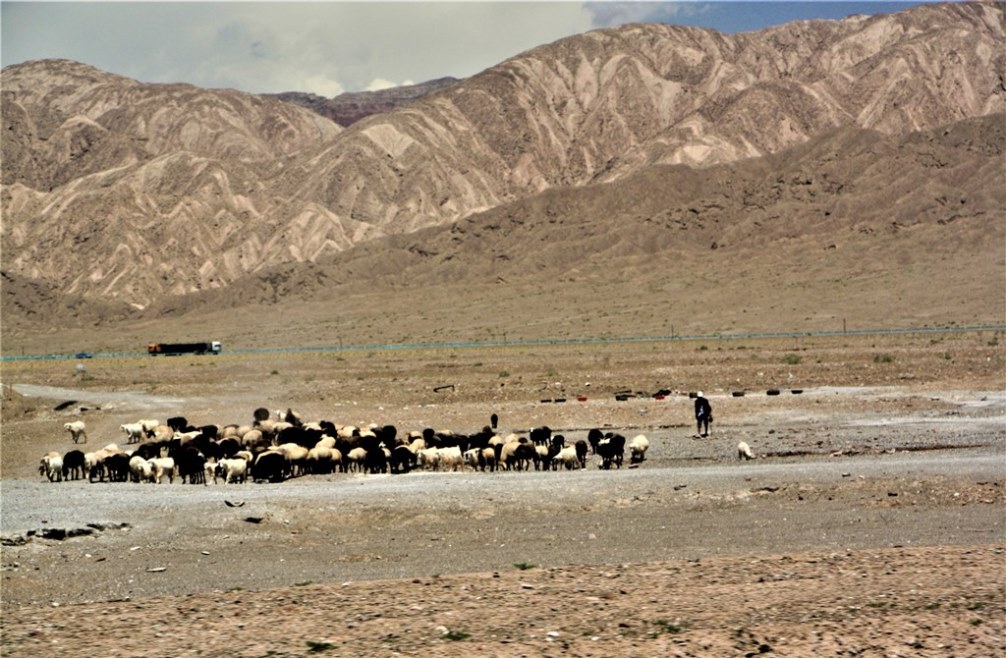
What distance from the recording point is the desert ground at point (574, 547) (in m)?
10.8

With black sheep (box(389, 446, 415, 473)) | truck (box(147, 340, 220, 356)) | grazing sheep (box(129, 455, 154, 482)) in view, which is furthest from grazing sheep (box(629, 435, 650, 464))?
truck (box(147, 340, 220, 356))

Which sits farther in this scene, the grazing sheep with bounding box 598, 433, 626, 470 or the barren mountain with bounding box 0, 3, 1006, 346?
the barren mountain with bounding box 0, 3, 1006, 346

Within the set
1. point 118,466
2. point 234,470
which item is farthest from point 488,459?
point 118,466

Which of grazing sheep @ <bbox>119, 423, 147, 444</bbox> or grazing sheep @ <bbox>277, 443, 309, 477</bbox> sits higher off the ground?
grazing sheep @ <bbox>119, 423, 147, 444</bbox>

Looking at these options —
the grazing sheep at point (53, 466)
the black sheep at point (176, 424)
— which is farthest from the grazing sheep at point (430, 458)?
the black sheep at point (176, 424)

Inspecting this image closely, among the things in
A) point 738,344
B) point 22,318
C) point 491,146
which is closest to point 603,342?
point 738,344

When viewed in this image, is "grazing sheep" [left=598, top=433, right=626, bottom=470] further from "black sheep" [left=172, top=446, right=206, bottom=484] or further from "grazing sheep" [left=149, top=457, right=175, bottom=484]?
"grazing sheep" [left=149, top=457, right=175, bottom=484]

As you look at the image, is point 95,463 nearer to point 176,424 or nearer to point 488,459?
point 488,459

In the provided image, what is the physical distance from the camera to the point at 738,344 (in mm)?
70500

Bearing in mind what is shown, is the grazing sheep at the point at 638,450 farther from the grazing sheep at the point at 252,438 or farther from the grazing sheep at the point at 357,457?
the grazing sheep at the point at 252,438

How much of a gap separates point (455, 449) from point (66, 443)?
15476 mm

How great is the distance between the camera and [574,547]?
17094 mm

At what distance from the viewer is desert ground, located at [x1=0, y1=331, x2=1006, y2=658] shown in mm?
10828

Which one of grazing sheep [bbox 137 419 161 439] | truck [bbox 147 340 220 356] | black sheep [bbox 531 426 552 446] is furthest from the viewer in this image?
truck [bbox 147 340 220 356]
